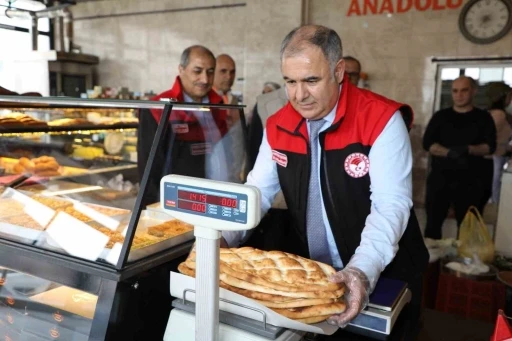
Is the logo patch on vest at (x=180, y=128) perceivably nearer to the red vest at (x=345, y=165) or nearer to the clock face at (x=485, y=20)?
the red vest at (x=345, y=165)

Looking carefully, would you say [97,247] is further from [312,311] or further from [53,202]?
[312,311]

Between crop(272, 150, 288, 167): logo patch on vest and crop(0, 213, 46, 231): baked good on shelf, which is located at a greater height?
crop(272, 150, 288, 167): logo patch on vest

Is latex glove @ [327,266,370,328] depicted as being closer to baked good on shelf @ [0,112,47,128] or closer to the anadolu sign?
baked good on shelf @ [0,112,47,128]

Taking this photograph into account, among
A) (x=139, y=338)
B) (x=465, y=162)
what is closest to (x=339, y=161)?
(x=139, y=338)

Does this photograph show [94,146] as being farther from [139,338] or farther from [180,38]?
[180,38]

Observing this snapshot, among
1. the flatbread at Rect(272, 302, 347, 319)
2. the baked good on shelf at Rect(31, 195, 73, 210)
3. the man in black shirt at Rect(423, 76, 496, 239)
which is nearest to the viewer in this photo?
the flatbread at Rect(272, 302, 347, 319)

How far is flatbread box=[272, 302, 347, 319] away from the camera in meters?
0.96

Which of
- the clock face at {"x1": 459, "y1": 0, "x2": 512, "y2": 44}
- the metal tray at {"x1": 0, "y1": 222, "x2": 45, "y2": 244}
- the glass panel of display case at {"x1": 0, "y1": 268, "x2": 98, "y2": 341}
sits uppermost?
the clock face at {"x1": 459, "y1": 0, "x2": 512, "y2": 44}

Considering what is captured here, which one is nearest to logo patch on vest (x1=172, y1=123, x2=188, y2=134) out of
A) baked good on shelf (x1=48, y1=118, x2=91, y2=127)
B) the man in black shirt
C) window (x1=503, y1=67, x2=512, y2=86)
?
baked good on shelf (x1=48, y1=118, x2=91, y2=127)

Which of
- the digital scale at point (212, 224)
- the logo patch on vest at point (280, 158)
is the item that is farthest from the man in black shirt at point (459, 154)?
the digital scale at point (212, 224)

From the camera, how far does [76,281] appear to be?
127 cm

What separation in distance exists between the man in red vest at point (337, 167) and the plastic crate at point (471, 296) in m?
1.34

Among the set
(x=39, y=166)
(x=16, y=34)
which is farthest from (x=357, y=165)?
(x=16, y=34)

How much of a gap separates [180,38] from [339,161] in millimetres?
6913
